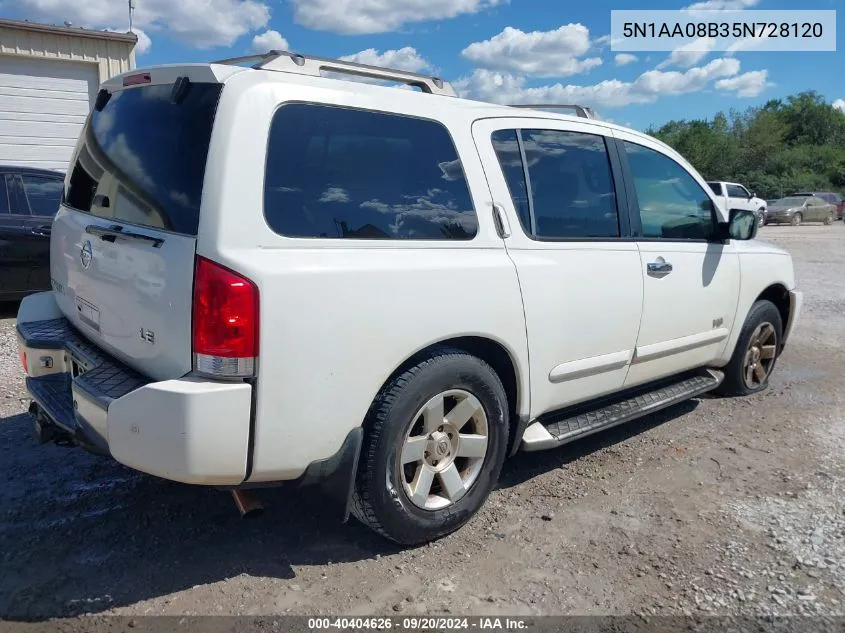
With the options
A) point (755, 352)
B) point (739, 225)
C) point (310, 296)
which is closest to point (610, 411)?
point (739, 225)

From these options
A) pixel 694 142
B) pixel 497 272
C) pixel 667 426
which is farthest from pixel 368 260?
pixel 694 142

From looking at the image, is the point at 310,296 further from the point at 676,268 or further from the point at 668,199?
the point at 668,199

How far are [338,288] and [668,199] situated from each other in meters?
2.64

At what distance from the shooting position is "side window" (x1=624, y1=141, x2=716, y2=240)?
4.26 meters

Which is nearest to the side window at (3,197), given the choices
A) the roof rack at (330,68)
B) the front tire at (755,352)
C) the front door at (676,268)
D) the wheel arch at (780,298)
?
the roof rack at (330,68)

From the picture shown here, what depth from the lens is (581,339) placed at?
12.0ft

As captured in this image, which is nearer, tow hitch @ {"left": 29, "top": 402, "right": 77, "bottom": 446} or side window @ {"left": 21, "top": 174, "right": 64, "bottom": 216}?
tow hitch @ {"left": 29, "top": 402, "right": 77, "bottom": 446}

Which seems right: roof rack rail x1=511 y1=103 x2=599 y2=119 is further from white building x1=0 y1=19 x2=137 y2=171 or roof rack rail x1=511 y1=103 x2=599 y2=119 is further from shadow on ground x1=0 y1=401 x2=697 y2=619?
white building x1=0 y1=19 x2=137 y2=171

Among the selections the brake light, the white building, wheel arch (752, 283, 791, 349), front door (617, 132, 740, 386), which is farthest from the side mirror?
the white building

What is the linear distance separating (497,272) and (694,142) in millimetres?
61137

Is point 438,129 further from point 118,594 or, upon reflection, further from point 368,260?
point 118,594

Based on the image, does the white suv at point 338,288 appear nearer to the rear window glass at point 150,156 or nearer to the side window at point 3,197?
the rear window glass at point 150,156

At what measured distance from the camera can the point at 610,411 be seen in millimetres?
4082

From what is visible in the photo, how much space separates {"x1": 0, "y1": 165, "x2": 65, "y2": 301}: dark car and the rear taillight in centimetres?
571
